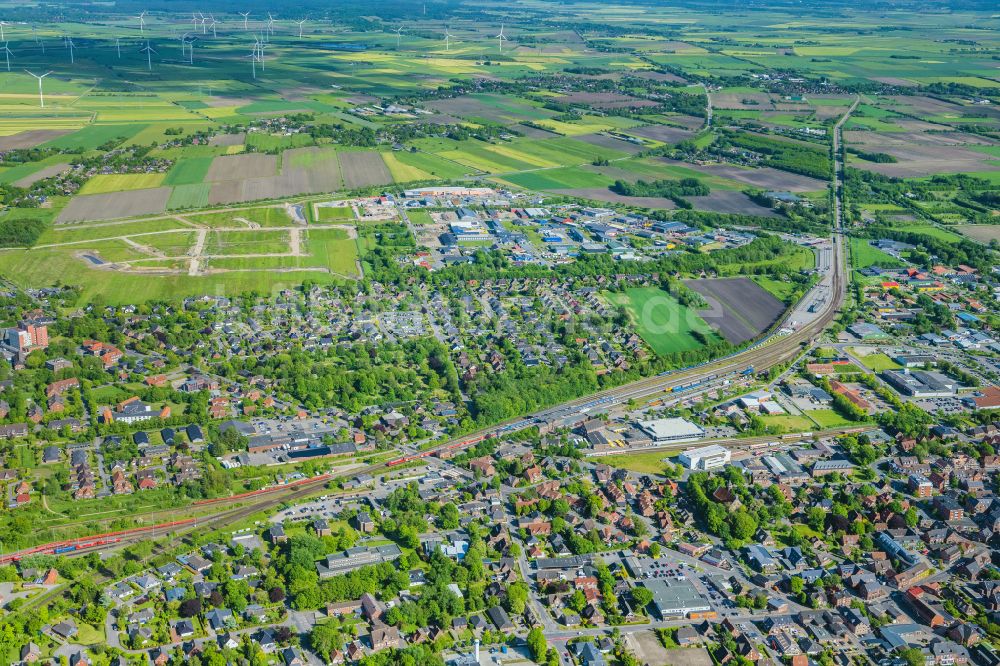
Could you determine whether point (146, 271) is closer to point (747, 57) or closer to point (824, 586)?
point (824, 586)

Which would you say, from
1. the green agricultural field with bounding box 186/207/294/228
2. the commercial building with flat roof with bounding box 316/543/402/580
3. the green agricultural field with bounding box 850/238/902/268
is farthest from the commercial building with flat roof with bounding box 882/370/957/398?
the green agricultural field with bounding box 186/207/294/228

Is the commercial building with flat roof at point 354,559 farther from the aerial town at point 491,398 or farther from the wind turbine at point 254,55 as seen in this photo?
the wind turbine at point 254,55

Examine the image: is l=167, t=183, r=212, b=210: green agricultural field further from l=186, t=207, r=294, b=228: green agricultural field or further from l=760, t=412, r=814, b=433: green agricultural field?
l=760, t=412, r=814, b=433: green agricultural field

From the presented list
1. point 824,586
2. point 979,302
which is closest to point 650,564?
point 824,586

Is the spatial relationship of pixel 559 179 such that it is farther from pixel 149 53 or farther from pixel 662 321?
pixel 149 53

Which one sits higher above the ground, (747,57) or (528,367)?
(747,57)

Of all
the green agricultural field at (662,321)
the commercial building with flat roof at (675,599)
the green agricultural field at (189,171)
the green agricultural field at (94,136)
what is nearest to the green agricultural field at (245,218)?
the green agricultural field at (189,171)

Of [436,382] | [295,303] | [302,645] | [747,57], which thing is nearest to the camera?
[302,645]
